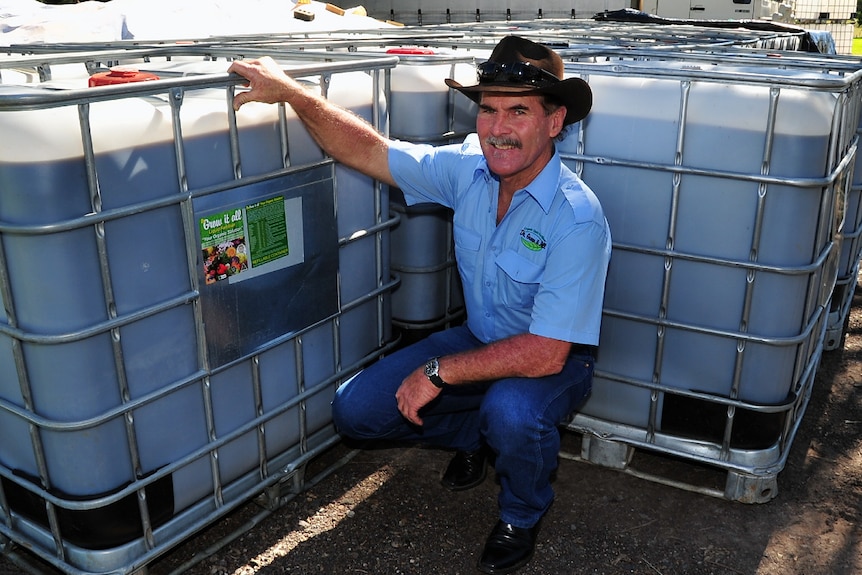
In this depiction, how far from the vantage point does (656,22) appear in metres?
8.01

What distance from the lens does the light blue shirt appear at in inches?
96.7

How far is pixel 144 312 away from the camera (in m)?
2.08

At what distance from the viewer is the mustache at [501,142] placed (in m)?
2.53

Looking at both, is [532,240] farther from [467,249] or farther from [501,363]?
[501,363]

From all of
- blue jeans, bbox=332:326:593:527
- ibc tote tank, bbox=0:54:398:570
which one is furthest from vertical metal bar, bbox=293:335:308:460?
blue jeans, bbox=332:326:593:527

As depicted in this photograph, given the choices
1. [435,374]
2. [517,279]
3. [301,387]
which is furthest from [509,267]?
[301,387]

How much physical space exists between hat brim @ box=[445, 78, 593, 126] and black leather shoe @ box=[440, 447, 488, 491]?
1.27 metres

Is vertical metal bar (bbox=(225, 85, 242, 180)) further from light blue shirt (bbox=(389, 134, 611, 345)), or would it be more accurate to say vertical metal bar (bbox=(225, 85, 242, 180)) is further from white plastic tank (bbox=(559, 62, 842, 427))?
white plastic tank (bbox=(559, 62, 842, 427))

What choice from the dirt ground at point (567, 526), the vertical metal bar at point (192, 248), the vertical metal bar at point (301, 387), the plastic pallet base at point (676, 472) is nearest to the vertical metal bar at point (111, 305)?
the vertical metal bar at point (192, 248)

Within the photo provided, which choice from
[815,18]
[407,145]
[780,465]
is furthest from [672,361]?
[815,18]

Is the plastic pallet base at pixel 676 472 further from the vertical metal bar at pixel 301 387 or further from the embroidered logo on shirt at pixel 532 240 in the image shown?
the vertical metal bar at pixel 301 387

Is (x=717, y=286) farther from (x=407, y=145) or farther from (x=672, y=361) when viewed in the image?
(x=407, y=145)

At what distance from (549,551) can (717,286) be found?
1035mm

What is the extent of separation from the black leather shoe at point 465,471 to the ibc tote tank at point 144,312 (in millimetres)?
620
